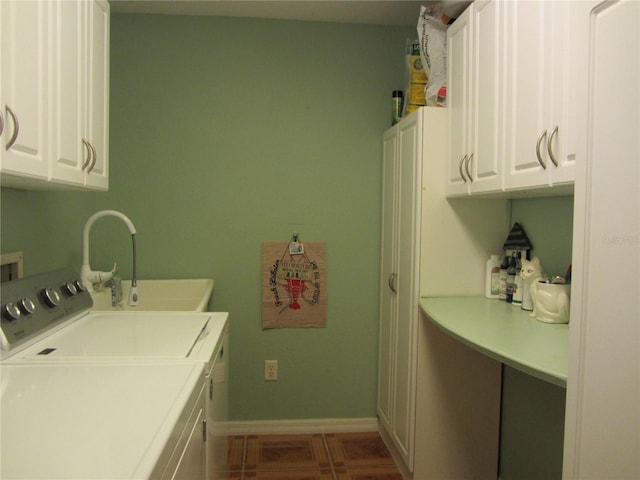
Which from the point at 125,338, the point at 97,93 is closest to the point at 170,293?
the point at 125,338

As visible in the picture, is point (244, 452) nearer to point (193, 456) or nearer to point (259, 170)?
point (193, 456)

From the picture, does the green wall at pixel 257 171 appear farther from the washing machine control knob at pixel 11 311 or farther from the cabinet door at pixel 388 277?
the washing machine control knob at pixel 11 311

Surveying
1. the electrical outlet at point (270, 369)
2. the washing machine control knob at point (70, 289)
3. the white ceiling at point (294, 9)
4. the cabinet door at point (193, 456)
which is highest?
the white ceiling at point (294, 9)

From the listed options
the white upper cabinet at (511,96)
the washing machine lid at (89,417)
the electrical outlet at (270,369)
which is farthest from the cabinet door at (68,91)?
the electrical outlet at (270,369)

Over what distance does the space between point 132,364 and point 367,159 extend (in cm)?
188

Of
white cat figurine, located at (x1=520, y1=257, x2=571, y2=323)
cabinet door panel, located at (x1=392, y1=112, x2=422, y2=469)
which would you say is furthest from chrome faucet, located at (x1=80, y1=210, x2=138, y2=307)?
white cat figurine, located at (x1=520, y1=257, x2=571, y2=323)

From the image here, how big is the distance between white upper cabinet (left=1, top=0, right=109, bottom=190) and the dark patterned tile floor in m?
1.62

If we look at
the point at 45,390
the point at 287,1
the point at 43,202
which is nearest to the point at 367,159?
the point at 287,1

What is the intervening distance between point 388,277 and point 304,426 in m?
1.07

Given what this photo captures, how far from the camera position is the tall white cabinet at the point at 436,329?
1.99 meters

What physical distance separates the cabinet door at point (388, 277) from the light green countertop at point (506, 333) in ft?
1.46

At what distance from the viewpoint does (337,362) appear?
2686 mm

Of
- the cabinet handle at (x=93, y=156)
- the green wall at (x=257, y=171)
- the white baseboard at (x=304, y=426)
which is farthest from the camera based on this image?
the white baseboard at (x=304, y=426)

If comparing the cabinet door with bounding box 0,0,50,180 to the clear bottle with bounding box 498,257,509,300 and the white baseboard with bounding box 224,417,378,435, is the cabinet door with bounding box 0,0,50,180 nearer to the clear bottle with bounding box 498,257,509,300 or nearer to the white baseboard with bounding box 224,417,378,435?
the clear bottle with bounding box 498,257,509,300
